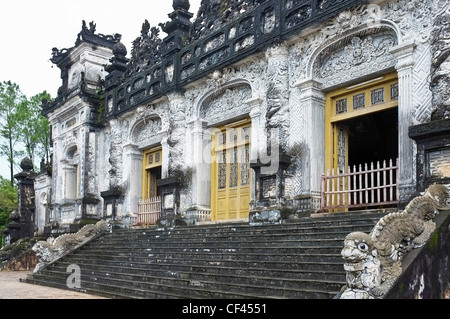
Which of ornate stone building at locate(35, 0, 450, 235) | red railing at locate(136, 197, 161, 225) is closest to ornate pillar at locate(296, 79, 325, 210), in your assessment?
ornate stone building at locate(35, 0, 450, 235)

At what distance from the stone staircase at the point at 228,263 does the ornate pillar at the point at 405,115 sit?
823 mm

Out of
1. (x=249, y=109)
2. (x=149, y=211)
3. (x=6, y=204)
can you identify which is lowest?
(x=149, y=211)

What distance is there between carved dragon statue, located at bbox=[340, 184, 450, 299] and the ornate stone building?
5.66ft

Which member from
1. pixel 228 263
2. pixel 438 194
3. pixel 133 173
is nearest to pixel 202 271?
pixel 228 263

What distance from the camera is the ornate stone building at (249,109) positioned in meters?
8.34

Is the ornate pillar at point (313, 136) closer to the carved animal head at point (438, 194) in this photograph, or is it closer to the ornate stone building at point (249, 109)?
the ornate stone building at point (249, 109)

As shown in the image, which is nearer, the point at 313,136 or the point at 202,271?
the point at 202,271

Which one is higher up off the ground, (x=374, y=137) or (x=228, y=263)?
(x=374, y=137)

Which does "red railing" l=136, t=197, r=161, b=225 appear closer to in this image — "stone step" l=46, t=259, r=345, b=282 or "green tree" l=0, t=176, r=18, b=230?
"stone step" l=46, t=259, r=345, b=282

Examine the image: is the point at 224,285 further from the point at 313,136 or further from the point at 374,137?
the point at 374,137

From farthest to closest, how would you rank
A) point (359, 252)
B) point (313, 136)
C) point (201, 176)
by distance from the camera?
point (201, 176) < point (313, 136) < point (359, 252)

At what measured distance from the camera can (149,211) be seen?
14305mm

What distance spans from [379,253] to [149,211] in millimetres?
9496
